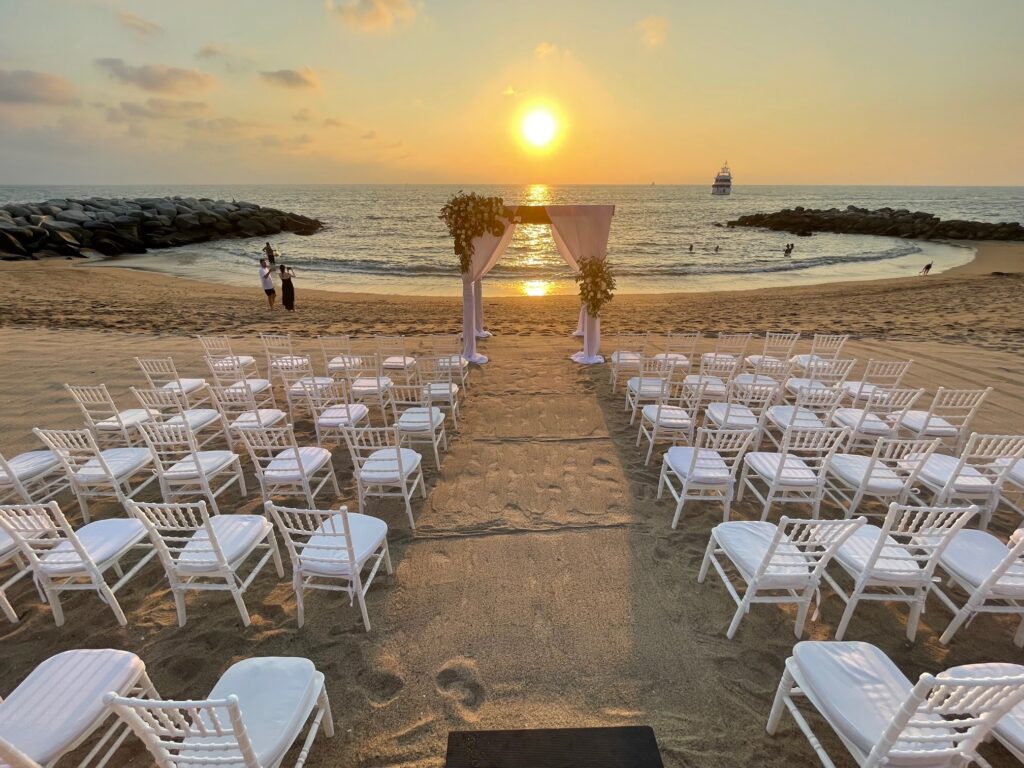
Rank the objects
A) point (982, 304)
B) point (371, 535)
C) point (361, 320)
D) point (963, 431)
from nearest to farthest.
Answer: point (371, 535)
point (963, 431)
point (361, 320)
point (982, 304)

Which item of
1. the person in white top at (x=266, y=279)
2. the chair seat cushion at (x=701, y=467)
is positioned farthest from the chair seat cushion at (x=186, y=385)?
the person in white top at (x=266, y=279)

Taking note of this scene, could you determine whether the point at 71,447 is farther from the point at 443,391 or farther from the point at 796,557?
the point at 796,557

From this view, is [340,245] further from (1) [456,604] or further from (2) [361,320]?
(1) [456,604]

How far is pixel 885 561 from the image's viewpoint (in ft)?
11.4

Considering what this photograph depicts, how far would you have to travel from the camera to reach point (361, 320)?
1462cm

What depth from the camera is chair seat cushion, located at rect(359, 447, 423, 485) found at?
466 cm

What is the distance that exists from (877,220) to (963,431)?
5468 centimetres

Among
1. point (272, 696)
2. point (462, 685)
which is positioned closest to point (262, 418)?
point (272, 696)

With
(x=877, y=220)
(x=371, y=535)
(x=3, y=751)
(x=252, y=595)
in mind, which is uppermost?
(x=877, y=220)

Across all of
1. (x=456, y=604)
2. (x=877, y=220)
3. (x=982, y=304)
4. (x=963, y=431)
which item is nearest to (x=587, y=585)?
(x=456, y=604)

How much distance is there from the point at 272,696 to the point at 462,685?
4.04 feet

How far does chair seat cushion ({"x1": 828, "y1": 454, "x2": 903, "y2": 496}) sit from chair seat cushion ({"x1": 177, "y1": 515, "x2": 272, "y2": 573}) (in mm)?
5331

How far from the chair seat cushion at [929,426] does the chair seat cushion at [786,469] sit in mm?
1849

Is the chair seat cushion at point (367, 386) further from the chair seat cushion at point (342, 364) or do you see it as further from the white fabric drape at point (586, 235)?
the white fabric drape at point (586, 235)
